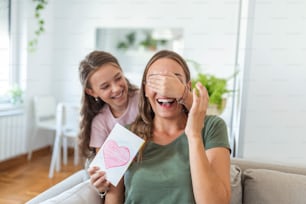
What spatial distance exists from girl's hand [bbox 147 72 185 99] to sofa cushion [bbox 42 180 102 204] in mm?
444

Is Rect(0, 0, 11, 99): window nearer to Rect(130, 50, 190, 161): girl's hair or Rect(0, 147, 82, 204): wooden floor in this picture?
Rect(0, 147, 82, 204): wooden floor

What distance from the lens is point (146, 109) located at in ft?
3.59

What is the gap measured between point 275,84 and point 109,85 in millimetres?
842

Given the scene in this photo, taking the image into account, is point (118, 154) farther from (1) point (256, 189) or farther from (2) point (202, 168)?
(1) point (256, 189)

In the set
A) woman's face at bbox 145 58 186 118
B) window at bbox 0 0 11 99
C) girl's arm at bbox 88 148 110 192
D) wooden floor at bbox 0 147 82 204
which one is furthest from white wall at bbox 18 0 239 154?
girl's arm at bbox 88 148 110 192

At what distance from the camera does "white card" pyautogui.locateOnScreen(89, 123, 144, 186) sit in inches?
38.1

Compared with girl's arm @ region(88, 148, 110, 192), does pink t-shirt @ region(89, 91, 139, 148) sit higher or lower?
higher

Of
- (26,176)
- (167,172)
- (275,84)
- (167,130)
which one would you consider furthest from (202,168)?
(26,176)

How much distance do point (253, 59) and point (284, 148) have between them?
0.49 meters

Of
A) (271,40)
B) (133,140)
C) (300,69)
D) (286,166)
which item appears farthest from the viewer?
(271,40)

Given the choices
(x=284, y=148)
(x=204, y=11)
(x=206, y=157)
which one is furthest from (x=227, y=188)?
(x=204, y=11)

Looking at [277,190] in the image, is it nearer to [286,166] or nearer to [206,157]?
[286,166]

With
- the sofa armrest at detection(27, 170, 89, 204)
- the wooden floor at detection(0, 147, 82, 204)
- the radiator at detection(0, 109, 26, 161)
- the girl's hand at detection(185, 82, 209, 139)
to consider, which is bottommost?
the wooden floor at detection(0, 147, 82, 204)

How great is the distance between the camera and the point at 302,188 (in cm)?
106
